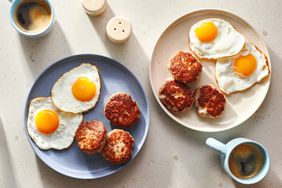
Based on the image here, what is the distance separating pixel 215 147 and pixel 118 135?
0.41m

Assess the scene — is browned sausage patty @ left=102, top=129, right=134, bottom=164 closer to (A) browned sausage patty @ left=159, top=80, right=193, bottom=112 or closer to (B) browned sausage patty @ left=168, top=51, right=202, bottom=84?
(A) browned sausage patty @ left=159, top=80, right=193, bottom=112

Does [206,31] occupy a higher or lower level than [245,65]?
higher

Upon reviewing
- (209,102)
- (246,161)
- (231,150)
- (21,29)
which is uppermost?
(21,29)

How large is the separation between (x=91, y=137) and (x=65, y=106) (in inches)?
7.3

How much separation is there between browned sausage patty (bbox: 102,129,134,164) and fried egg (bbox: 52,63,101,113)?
17cm

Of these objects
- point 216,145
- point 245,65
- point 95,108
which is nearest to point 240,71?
point 245,65

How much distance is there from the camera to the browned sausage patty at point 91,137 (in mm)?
1990

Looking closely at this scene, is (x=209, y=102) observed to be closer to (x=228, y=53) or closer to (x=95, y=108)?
(x=228, y=53)

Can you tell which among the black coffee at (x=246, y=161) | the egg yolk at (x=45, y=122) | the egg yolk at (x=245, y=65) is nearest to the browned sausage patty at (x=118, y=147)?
the egg yolk at (x=45, y=122)

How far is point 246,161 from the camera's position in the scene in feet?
6.95

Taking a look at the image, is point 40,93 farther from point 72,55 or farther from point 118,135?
point 118,135

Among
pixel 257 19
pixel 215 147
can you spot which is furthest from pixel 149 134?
pixel 257 19

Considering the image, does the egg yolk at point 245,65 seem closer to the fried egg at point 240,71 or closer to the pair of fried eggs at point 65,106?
the fried egg at point 240,71

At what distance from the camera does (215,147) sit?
2010 millimetres
